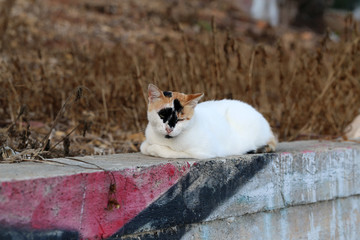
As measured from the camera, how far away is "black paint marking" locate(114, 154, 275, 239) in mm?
2133

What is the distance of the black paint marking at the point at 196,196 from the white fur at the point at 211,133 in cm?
13

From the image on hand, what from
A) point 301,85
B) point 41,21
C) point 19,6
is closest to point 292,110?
point 301,85

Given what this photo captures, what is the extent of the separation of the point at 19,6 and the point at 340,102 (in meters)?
6.09

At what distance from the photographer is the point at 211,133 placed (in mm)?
2549

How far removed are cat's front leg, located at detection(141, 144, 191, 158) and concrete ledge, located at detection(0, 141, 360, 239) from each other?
0.21 ft

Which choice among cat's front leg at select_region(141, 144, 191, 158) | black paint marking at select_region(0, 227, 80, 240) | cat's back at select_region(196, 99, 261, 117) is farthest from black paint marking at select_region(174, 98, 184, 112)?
black paint marking at select_region(0, 227, 80, 240)

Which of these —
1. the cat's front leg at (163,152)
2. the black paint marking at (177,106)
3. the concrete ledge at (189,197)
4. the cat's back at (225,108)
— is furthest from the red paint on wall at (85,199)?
the cat's back at (225,108)

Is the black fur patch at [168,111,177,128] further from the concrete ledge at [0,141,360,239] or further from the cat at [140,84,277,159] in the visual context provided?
the concrete ledge at [0,141,360,239]

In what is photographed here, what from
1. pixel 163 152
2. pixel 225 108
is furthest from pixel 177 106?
pixel 225 108

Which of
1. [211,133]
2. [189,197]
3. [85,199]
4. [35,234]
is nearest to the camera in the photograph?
[35,234]

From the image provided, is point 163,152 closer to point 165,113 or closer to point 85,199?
point 165,113

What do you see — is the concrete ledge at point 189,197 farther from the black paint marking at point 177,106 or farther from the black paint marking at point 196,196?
the black paint marking at point 177,106

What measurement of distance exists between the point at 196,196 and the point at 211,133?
1.32ft

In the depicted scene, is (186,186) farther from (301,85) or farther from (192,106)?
(301,85)
